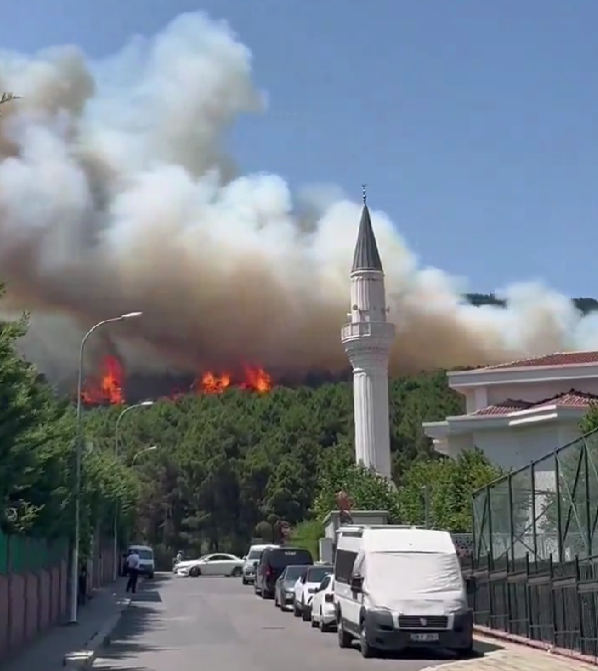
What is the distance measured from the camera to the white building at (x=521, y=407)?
45.5 metres

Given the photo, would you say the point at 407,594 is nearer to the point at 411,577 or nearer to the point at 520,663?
the point at 411,577

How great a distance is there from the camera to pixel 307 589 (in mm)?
32000

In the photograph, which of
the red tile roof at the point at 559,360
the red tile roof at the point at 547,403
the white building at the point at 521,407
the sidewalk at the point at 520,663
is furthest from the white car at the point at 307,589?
the red tile roof at the point at 559,360

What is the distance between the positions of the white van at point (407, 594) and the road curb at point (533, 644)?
1.38 meters

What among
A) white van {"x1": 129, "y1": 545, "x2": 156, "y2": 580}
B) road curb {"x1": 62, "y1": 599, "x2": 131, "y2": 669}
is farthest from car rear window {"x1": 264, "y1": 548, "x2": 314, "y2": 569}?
white van {"x1": 129, "y1": 545, "x2": 156, "y2": 580}

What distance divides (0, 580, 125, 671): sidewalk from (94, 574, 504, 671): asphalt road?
656 mm

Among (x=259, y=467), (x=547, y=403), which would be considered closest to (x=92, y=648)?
(x=547, y=403)

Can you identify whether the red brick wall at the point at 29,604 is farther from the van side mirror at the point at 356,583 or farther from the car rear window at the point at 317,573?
the car rear window at the point at 317,573

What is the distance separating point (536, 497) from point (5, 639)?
33.8ft

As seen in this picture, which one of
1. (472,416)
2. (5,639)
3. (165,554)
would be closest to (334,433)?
(165,554)

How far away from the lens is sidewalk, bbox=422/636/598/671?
1752 centimetres

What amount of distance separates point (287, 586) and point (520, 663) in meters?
18.9

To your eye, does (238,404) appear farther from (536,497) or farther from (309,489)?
(536,497)

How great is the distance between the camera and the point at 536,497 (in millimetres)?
22719
